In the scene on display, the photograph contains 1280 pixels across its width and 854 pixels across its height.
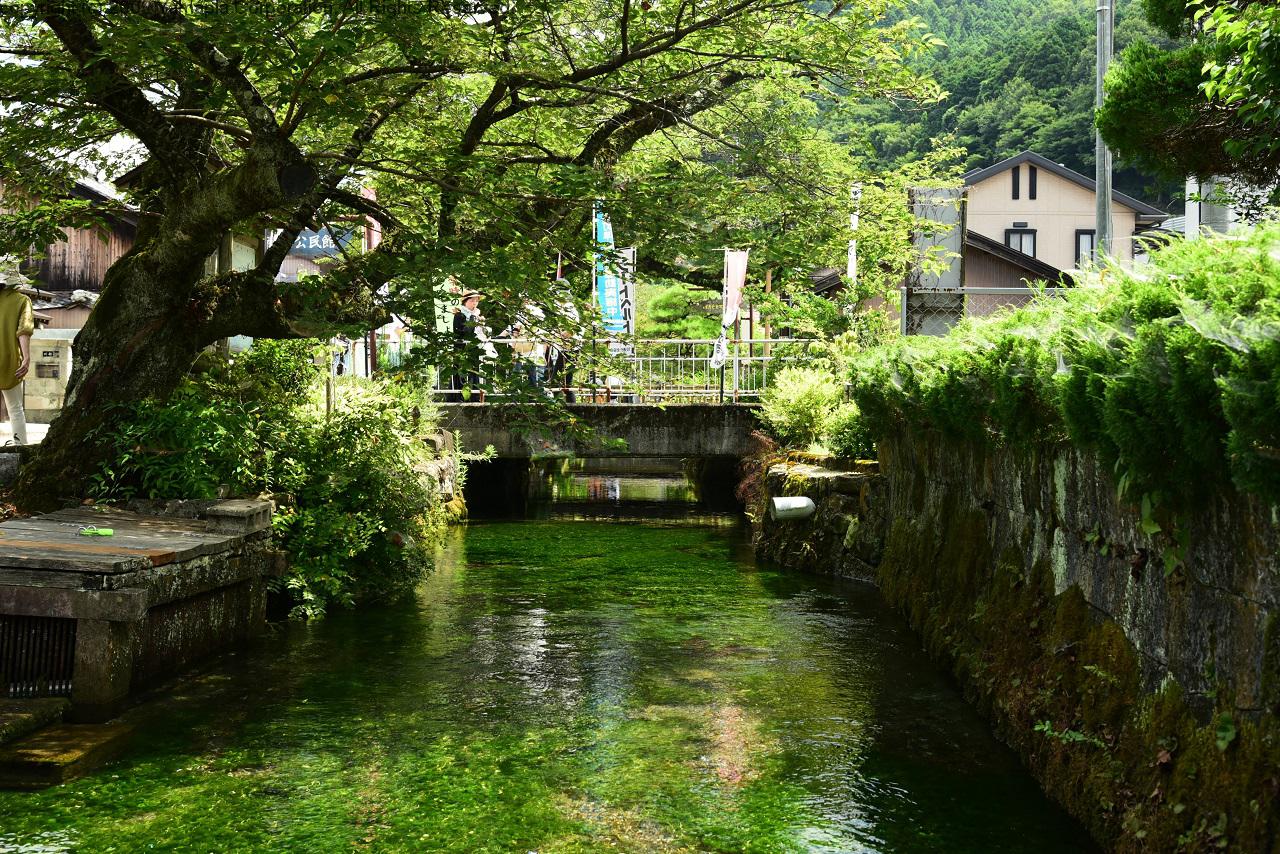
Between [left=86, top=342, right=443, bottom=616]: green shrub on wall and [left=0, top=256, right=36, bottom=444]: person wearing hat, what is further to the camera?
[left=0, top=256, right=36, bottom=444]: person wearing hat

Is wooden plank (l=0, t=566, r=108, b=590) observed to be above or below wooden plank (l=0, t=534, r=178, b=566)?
below

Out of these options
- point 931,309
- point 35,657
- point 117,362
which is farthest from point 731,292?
point 35,657

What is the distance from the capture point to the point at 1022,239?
160 feet

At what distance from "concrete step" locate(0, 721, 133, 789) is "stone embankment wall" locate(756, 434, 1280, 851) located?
17.2ft

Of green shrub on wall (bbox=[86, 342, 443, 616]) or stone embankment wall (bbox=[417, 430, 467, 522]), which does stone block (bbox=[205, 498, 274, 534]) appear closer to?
green shrub on wall (bbox=[86, 342, 443, 616])

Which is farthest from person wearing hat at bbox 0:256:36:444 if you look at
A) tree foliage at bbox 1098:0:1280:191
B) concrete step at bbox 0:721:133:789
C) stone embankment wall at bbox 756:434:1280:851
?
tree foliage at bbox 1098:0:1280:191

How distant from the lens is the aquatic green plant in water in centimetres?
606

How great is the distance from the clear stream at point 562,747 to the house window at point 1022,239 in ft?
129

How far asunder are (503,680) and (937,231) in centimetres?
876

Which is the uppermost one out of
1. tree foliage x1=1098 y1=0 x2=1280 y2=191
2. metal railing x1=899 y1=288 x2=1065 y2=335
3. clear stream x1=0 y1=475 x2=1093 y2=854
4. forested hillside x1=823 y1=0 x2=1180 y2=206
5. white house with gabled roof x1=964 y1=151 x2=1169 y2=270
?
forested hillside x1=823 y1=0 x2=1180 y2=206

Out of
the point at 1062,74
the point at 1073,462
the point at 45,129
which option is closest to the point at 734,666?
the point at 1073,462

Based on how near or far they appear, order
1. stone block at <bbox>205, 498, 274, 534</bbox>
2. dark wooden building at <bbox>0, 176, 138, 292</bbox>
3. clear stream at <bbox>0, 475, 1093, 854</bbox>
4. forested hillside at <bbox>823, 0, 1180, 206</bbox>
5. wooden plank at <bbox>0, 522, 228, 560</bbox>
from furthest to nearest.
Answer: forested hillside at <bbox>823, 0, 1180, 206</bbox> < dark wooden building at <bbox>0, 176, 138, 292</bbox> < stone block at <bbox>205, 498, 274, 534</bbox> < wooden plank at <bbox>0, 522, 228, 560</bbox> < clear stream at <bbox>0, 475, 1093, 854</bbox>

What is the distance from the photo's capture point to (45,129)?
461 inches

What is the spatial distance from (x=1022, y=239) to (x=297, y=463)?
139 ft
